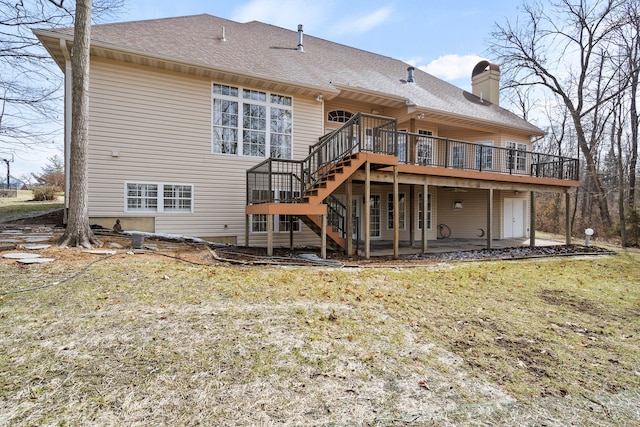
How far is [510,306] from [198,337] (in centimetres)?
447

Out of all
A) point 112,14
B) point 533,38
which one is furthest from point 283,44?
point 533,38

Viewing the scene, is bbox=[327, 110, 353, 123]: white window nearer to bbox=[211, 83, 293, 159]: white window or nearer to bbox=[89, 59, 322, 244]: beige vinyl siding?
bbox=[211, 83, 293, 159]: white window

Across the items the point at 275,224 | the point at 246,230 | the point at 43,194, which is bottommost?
the point at 246,230

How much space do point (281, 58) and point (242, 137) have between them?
11.3 ft

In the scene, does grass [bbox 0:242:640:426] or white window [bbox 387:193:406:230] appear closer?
grass [bbox 0:242:640:426]

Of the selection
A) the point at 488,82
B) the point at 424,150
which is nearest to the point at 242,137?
the point at 424,150

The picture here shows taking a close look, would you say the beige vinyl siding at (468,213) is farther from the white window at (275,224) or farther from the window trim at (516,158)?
the white window at (275,224)

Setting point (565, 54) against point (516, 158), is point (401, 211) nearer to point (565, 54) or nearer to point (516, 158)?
point (516, 158)

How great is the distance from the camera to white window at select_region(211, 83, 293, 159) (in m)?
9.58

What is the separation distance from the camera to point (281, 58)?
1116 centimetres

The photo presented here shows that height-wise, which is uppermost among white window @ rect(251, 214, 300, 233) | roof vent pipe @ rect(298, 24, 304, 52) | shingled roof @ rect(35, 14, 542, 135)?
roof vent pipe @ rect(298, 24, 304, 52)

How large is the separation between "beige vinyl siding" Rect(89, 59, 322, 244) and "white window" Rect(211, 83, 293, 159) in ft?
0.85

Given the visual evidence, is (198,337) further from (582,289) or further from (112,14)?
(112,14)

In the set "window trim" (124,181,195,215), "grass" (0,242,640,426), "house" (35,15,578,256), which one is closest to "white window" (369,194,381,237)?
"house" (35,15,578,256)
